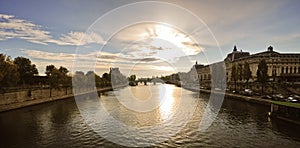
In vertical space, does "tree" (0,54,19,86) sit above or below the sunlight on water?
above

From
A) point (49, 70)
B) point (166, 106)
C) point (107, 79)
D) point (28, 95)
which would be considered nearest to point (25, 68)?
point (49, 70)

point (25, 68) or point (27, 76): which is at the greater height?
point (25, 68)

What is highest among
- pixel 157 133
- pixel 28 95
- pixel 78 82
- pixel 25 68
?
pixel 25 68

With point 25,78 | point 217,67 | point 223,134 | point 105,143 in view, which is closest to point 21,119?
point 105,143

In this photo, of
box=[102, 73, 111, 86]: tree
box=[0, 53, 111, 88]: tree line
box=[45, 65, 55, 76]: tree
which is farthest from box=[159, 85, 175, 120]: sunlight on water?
box=[102, 73, 111, 86]: tree

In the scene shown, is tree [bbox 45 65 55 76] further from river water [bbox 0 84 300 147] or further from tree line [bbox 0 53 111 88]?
river water [bbox 0 84 300 147]

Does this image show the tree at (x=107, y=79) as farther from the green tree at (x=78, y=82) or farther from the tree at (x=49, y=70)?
the tree at (x=49, y=70)

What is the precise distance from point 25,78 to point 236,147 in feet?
284

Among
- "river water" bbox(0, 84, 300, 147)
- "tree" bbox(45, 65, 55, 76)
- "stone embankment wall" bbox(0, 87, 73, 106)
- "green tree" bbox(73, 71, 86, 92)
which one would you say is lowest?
"river water" bbox(0, 84, 300, 147)

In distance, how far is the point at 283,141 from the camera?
2595 centimetres

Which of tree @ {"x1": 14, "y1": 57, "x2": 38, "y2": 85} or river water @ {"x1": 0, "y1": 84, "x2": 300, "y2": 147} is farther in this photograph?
tree @ {"x1": 14, "y1": 57, "x2": 38, "y2": 85}

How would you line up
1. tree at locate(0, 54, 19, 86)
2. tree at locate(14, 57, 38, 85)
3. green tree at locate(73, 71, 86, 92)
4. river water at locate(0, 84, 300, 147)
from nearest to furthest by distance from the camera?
river water at locate(0, 84, 300, 147) < tree at locate(0, 54, 19, 86) < tree at locate(14, 57, 38, 85) < green tree at locate(73, 71, 86, 92)

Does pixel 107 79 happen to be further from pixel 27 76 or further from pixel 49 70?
pixel 27 76

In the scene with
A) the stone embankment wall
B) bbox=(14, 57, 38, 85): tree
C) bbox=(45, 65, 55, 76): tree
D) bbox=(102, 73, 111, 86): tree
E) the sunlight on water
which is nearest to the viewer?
the sunlight on water
